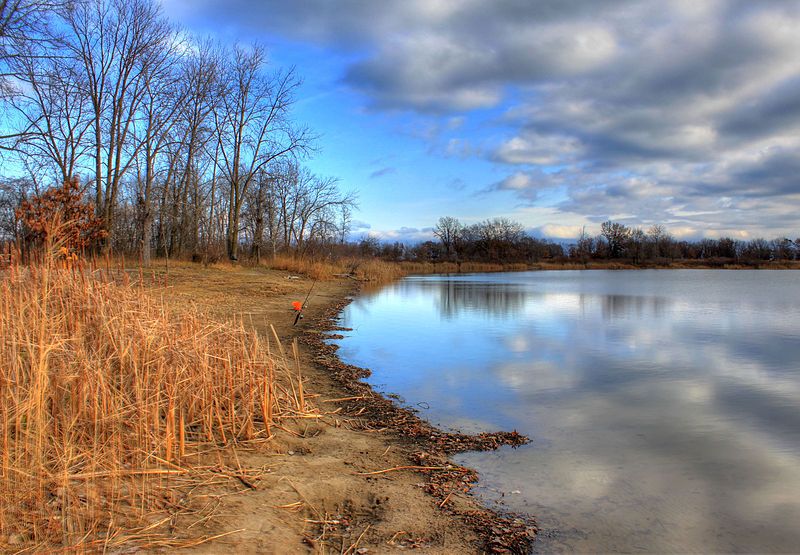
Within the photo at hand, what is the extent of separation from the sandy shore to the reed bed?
1.19ft

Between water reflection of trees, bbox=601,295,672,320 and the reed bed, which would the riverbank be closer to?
water reflection of trees, bbox=601,295,672,320

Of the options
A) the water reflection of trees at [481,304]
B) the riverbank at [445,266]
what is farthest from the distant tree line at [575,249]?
the water reflection of trees at [481,304]

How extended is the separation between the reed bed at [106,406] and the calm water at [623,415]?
2321 mm

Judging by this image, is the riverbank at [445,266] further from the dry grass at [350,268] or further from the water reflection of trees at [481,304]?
the water reflection of trees at [481,304]

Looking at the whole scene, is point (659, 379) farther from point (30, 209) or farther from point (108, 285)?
point (30, 209)

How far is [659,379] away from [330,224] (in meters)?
40.9

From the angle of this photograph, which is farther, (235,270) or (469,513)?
(235,270)

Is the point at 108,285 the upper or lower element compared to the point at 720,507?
upper

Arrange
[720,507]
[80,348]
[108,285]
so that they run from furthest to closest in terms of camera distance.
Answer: [108,285] → [80,348] → [720,507]

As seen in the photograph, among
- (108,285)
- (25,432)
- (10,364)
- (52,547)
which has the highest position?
(108,285)

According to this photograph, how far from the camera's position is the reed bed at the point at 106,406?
9.71ft

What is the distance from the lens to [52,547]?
8.73 feet

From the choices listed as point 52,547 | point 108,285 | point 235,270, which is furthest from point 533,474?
point 235,270

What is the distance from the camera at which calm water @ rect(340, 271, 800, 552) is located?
12.6ft
